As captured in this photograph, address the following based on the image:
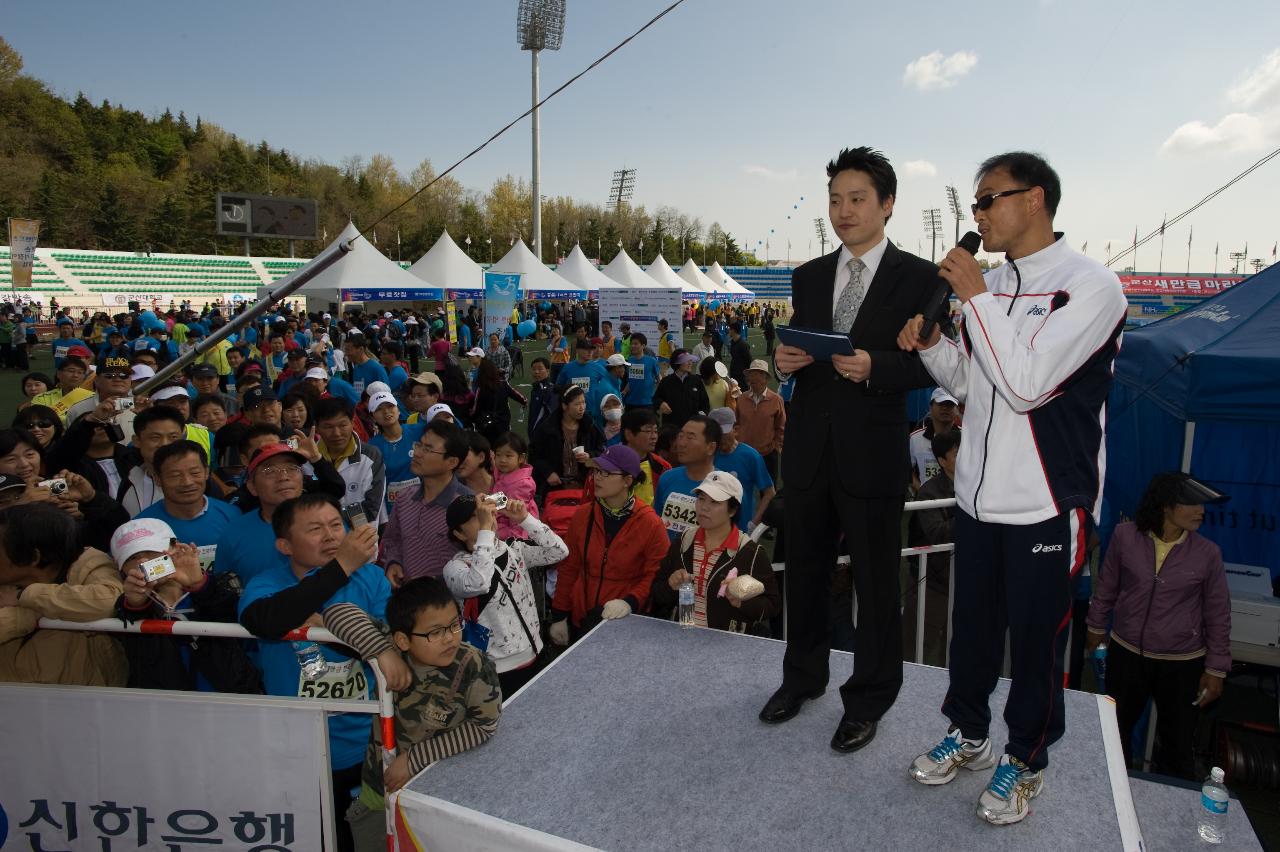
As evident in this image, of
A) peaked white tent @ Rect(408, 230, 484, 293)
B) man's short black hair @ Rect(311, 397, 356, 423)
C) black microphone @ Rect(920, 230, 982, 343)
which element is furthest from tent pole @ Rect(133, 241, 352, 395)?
peaked white tent @ Rect(408, 230, 484, 293)

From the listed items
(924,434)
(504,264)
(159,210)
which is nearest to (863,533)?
(924,434)

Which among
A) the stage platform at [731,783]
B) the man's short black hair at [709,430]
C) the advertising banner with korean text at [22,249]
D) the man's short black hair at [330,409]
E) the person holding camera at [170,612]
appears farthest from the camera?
the advertising banner with korean text at [22,249]

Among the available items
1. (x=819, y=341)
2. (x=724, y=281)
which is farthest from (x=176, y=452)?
(x=724, y=281)

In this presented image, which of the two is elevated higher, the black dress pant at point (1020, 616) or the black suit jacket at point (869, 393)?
the black suit jacket at point (869, 393)

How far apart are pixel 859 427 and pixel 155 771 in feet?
8.34

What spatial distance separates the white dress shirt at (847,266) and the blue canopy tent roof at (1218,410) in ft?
9.76

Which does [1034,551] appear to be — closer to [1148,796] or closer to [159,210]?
[1148,796]

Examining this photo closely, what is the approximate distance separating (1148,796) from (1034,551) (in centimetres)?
148

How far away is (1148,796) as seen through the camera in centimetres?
281

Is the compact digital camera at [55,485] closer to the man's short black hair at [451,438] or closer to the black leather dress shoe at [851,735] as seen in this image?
the man's short black hair at [451,438]

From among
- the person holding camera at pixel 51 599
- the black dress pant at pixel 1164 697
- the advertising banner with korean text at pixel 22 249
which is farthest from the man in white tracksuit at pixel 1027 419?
the advertising banner with korean text at pixel 22 249

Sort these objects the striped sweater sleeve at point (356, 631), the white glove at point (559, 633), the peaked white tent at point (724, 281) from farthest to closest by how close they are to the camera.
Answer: the peaked white tent at point (724, 281) < the white glove at point (559, 633) < the striped sweater sleeve at point (356, 631)

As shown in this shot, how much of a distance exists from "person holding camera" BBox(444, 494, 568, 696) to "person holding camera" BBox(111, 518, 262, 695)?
0.89 m

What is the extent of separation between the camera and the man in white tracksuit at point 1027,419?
196 centimetres
